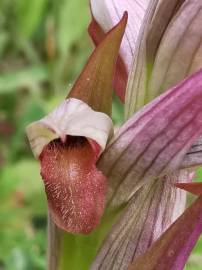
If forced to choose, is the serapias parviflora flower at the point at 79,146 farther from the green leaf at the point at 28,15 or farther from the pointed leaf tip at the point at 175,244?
the green leaf at the point at 28,15

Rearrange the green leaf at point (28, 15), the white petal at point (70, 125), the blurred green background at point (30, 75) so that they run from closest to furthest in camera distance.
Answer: the white petal at point (70, 125)
the blurred green background at point (30, 75)
the green leaf at point (28, 15)

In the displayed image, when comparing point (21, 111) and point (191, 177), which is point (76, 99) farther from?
point (21, 111)

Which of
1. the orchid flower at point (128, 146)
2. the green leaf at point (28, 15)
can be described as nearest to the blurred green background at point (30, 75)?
the green leaf at point (28, 15)

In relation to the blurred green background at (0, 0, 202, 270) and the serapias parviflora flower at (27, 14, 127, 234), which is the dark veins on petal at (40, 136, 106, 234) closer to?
the serapias parviflora flower at (27, 14, 127, 234)

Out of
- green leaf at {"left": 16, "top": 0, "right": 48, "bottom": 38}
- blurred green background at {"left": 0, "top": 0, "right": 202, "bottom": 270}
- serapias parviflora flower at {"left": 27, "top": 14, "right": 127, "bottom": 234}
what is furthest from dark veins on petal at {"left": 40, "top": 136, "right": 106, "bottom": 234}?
green leaf at {"left": 16, "top": 0, "right": 48, "bottom": 38}

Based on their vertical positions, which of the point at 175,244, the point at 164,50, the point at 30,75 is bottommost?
the point at 30,75

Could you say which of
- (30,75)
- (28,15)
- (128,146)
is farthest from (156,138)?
(28,15)

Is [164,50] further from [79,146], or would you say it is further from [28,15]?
[28,15]
